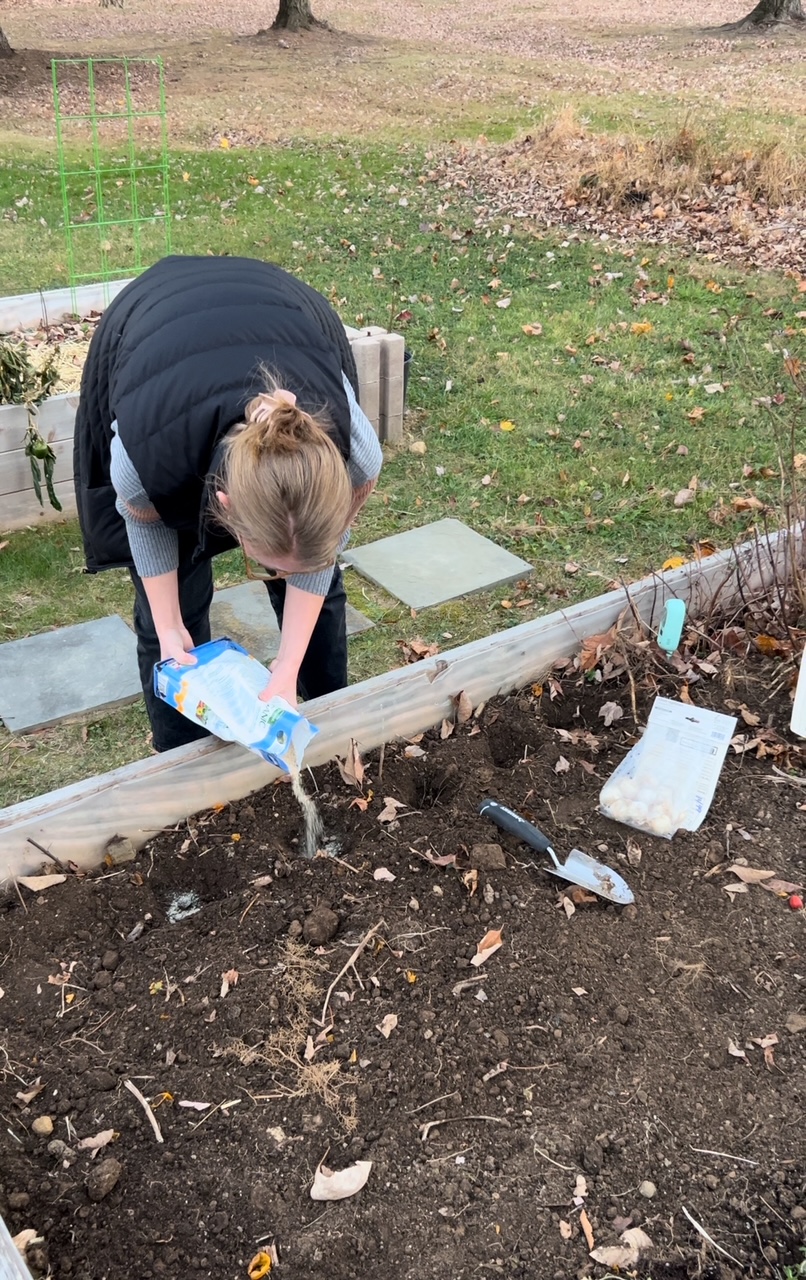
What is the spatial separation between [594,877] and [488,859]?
24cm

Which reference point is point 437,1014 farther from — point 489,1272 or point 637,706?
point 637,706

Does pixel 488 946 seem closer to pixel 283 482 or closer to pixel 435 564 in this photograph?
pixel 283 482

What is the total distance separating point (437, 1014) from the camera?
195 centimetres

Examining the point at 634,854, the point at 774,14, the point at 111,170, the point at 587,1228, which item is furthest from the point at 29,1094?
the point at 774,14

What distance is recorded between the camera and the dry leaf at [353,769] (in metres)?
2.46

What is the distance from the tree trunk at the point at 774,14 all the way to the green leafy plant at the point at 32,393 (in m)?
18.0

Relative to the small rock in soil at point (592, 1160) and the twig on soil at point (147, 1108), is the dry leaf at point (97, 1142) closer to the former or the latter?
the twig on soil at point (147, 1108)

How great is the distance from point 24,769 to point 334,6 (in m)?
24.2

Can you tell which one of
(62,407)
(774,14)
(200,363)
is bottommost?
(62,407)

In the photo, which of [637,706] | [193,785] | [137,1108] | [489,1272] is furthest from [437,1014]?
[637,706]

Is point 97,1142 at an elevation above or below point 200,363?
below

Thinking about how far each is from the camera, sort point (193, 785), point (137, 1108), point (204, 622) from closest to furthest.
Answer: point (137, 1108) → point (193, 785) → point (204, 622)

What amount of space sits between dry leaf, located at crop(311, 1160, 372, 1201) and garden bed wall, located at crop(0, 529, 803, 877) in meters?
0.91

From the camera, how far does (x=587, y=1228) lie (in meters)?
1.62
